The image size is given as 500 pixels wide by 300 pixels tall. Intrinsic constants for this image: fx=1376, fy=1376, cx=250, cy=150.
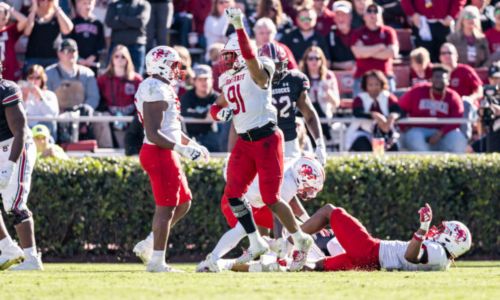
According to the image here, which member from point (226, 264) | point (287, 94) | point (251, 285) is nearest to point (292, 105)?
point (287, 94)

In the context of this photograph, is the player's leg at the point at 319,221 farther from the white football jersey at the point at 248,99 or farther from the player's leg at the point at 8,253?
the player's leg at the point at 8,253

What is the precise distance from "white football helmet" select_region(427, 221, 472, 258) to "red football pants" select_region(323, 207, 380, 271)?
54 centimetres

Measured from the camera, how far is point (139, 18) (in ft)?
61.5

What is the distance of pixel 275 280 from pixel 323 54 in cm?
804

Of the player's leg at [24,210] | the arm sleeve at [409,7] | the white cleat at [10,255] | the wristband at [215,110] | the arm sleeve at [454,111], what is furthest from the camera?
the arm sleeve at [409,7]

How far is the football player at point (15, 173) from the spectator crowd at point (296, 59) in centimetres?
370

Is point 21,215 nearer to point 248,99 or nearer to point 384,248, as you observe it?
point 248,99

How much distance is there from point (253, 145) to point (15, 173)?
2.21 metres

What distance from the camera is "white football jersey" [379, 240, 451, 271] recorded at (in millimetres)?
11820

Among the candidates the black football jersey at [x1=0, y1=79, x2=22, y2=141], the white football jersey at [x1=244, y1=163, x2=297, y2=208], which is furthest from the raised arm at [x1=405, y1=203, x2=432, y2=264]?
the black football jersey at [x1=0, y1=79, x2=22, y2=141]

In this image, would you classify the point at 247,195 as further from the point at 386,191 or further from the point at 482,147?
the point at 482,147

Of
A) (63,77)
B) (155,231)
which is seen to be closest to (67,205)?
(63,77)

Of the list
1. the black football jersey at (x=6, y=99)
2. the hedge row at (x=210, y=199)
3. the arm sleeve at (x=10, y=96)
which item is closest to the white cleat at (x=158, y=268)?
the black football jersey at (x=6, y=99)

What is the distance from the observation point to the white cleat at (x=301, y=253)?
11469 millimetres
